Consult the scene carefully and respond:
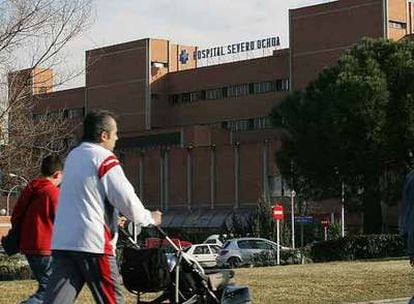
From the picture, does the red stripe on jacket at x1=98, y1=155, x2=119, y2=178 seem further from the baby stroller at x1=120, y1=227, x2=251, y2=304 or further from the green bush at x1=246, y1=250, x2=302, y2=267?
the green bush at x1=246, y1=250, x2=302, y2=267

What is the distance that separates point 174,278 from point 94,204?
206 centimetres

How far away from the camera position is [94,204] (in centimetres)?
699

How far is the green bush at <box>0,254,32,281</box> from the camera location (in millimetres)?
24978

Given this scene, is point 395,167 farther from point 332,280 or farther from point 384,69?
point 332,280

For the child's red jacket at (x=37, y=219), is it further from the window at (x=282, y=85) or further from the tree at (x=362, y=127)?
the window at (x=282, y=85)

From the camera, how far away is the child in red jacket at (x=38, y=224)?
9.38 metres

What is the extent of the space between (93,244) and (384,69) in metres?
35.6

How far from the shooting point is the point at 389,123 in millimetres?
40219

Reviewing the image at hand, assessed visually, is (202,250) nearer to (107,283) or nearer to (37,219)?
(37,219)

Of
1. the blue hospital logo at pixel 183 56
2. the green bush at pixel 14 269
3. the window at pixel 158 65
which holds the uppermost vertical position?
the blue hospital logo at pixel 183 56

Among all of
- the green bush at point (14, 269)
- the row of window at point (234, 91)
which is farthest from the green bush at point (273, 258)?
the row of window at point (234, 91)

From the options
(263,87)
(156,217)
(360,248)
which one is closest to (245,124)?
(263,87)

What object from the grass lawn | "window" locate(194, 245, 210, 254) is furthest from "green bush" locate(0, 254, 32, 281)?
"window" locate(194, 245, 210, 254)

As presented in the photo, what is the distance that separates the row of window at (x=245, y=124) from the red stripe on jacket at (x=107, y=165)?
3407 inches
